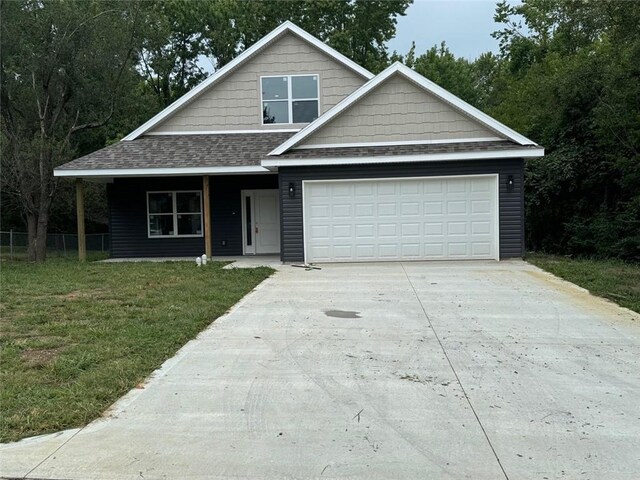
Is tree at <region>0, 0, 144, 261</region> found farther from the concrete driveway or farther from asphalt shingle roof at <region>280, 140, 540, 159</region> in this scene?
the concrete driveway

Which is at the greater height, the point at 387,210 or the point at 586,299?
the point at 387,210

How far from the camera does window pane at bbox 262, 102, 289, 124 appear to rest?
18.5m

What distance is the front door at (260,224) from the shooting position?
59.5 ft

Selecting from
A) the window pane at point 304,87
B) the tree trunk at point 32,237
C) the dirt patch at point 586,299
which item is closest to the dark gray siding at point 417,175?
the dirt patch at point 586,299

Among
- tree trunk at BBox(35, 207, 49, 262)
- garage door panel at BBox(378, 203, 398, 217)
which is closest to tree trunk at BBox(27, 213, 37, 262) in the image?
tree trunk at BBox(35, 207, 49, 262)

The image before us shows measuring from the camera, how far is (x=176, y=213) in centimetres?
1833

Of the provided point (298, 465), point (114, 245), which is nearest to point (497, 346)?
point (298, 465)

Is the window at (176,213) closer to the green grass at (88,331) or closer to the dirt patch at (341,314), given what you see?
the green grass at (88,331)

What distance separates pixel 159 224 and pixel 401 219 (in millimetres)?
8325

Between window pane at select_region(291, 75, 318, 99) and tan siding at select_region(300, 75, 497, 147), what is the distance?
3913mm

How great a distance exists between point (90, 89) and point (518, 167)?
51.0ft

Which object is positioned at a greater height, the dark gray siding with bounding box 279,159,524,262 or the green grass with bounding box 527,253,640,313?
the dark gray siding with bounding box 279,159,524,262

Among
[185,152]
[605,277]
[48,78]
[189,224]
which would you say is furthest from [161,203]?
[605,277]

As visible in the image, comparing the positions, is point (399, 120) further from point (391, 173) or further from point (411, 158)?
point (391, 173)
